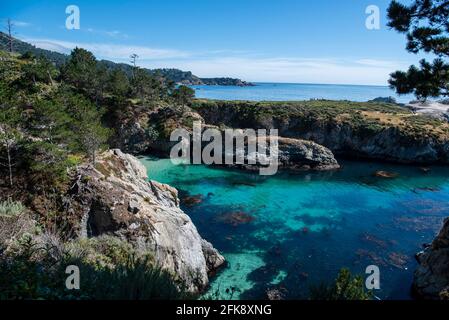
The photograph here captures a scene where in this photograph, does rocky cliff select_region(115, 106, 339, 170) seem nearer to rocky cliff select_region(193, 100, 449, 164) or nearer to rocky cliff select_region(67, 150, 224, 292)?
rocky cliff select_region(193, 100, 449, 164)

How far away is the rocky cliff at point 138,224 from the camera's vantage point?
685 inches

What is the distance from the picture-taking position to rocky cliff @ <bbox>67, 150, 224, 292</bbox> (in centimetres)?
1739

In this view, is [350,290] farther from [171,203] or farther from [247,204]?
[247,204]

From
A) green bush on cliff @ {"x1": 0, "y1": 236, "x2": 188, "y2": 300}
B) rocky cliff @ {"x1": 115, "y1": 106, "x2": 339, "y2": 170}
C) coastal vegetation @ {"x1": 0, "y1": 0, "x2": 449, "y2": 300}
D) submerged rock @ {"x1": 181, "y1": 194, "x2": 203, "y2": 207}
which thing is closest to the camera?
green bush on cliff @ {"x1": 0, "y1": 236, "x2": 188, "y2": 300}

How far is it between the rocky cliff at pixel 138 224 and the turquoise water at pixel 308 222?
1.84 meters

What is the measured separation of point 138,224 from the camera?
18.0 metres

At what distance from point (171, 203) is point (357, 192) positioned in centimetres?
2824

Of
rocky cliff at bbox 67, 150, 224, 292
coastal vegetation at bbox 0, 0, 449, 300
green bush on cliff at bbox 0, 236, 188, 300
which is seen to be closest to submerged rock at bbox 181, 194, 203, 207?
coastal vegetation at bbox 0, 0, 449, 300

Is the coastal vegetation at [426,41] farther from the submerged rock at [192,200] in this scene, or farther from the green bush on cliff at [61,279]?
the submerged rock at [192,200]

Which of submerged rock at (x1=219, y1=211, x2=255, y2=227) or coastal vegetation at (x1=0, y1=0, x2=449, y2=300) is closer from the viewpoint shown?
coastal vegetation at (x1=0, y1=0, x2=449, y2=300)

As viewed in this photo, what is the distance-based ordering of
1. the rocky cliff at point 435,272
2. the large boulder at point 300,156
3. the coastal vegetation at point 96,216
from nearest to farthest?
the coastal vegetation at point 96,216, the rocky cliff at point 435,272, the large boulder at point 300,156

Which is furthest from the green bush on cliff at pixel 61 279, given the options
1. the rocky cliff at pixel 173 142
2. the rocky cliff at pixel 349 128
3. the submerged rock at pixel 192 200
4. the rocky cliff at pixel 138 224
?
the rocky cliff at pixel 349 128

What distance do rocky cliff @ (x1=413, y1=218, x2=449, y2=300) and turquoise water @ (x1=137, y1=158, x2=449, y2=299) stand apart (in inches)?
41.4

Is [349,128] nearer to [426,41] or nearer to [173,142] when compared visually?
[173,142]
